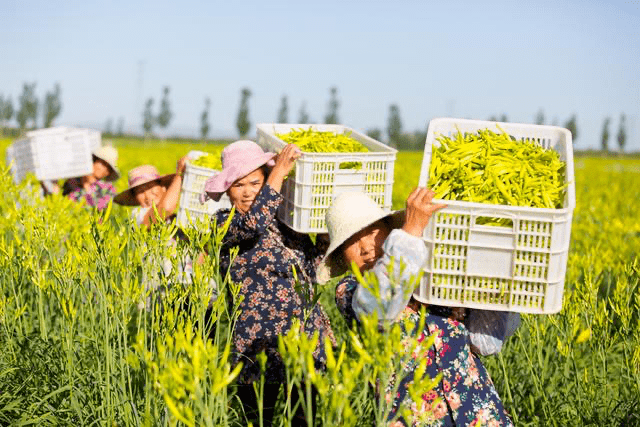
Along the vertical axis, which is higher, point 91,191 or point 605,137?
point 91,191

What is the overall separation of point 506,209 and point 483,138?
1.39 feet

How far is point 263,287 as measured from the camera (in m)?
3.03

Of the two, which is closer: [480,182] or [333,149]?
[480,182]

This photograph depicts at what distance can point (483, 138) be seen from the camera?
7.75 ft

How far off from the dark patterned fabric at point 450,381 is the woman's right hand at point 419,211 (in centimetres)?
34

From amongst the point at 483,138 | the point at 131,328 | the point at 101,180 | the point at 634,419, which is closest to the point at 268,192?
the point at 483,138

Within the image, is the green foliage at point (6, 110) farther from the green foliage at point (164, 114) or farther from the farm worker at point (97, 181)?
the farm worker at point (97, 181)

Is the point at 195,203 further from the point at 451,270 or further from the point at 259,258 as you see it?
the point at 451,270

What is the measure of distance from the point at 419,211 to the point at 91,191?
4303mm

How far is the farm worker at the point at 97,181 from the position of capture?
5707mm

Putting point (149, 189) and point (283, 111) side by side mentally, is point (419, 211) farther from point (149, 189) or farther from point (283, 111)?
point (283, 111)

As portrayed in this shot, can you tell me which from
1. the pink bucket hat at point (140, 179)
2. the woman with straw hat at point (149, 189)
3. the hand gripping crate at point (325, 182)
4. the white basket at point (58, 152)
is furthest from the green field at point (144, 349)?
the white basket at point (58, 152)

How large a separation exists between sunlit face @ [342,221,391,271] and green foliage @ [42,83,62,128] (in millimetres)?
66739

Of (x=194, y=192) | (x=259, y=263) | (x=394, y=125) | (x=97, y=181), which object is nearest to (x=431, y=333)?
(x=259, y=263)
